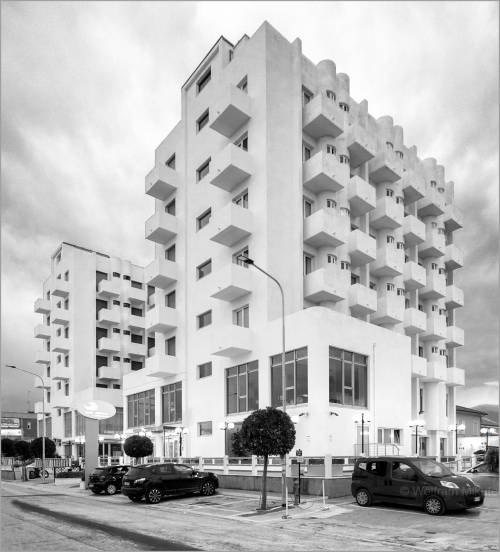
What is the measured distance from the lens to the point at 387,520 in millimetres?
18719

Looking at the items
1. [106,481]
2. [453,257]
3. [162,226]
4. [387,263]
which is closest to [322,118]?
[387,263]

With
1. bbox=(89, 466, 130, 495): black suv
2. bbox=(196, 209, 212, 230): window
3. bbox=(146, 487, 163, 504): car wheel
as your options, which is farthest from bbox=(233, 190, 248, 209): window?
bbox=(146, 487, 163, 504): car wheel

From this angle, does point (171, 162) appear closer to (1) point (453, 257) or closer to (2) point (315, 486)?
(1) point (453, 257)

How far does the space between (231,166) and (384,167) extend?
13.9m

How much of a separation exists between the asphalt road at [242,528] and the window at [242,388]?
11.0 m

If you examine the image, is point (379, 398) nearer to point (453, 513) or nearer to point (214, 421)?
point (214, 421)

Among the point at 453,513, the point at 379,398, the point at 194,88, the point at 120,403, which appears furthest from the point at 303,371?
the point at 120,403

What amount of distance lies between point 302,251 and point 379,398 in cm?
993

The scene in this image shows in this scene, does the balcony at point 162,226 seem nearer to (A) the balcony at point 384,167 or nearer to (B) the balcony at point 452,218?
(A) the balcony at point 384,167

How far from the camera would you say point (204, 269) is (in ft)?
138

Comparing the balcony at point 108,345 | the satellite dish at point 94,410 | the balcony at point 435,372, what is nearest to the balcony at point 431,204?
the balcony at point 435,372

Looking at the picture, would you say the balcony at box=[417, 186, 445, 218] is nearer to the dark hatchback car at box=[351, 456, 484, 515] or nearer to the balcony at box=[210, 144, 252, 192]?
the balcony at box=[210, 144, 252, 192]

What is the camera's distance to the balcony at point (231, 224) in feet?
118

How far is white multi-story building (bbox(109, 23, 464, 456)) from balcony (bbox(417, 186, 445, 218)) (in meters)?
0.25
